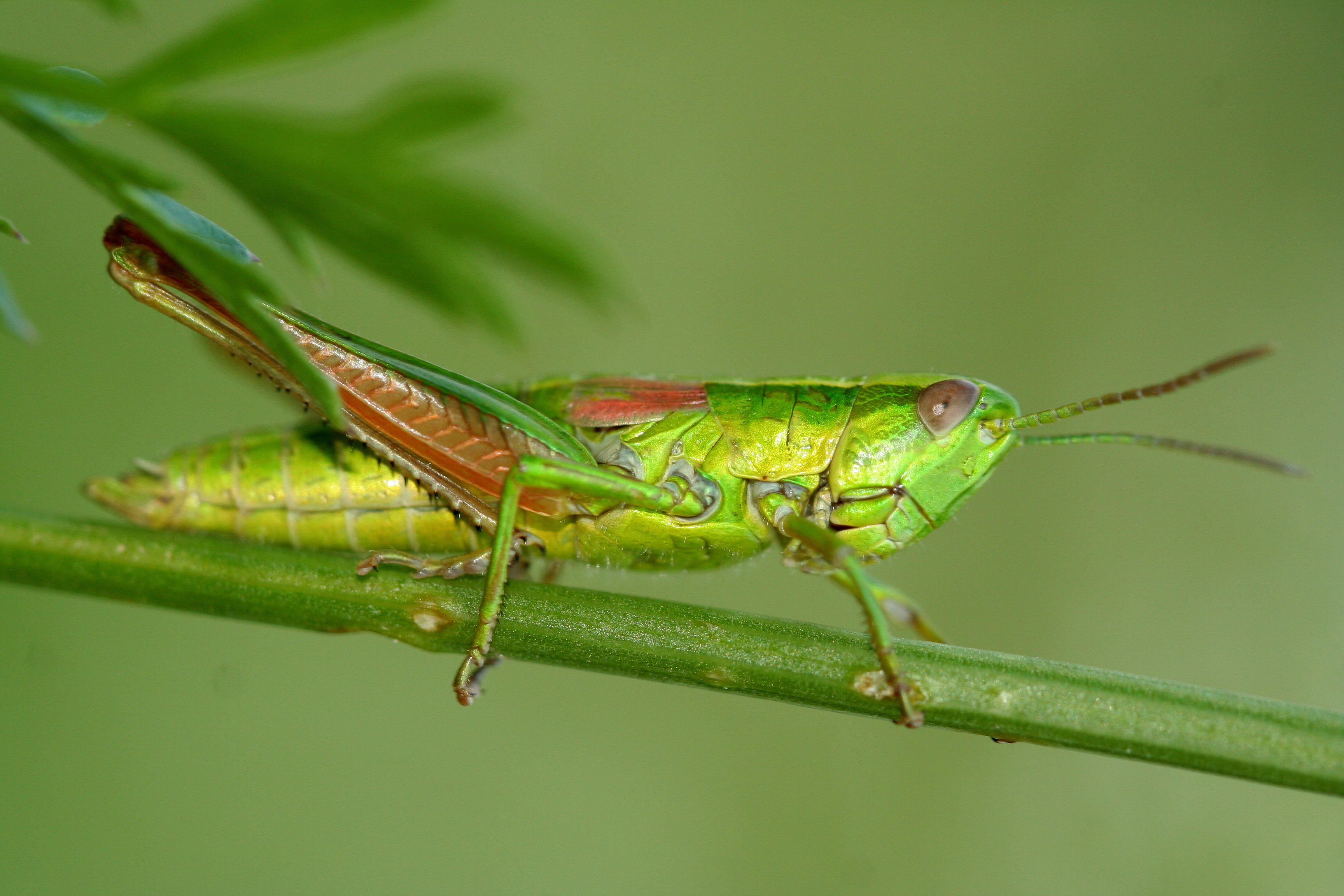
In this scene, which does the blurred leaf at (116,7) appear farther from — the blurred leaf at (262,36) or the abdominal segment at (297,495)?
the abdominal segment at (297,495)

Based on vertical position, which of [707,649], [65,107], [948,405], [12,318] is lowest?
[707,649]

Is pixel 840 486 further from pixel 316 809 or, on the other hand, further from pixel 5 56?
pixel 316 809

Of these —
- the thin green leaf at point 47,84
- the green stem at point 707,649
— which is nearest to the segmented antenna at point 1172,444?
the green stem at point 707,649

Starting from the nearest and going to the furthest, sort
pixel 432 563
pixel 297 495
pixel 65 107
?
pixel 65 107 → pixel 432 563 → pixel 297 495

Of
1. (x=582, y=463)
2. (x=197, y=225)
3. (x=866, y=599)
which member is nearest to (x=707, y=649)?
(x=866, y=599)

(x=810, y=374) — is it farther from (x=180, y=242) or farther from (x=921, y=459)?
(x=180, y=242)

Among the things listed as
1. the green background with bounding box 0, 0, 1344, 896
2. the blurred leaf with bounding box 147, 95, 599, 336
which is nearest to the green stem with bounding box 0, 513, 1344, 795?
the blurred leaf with bounding box 147, 95, 599, 336
